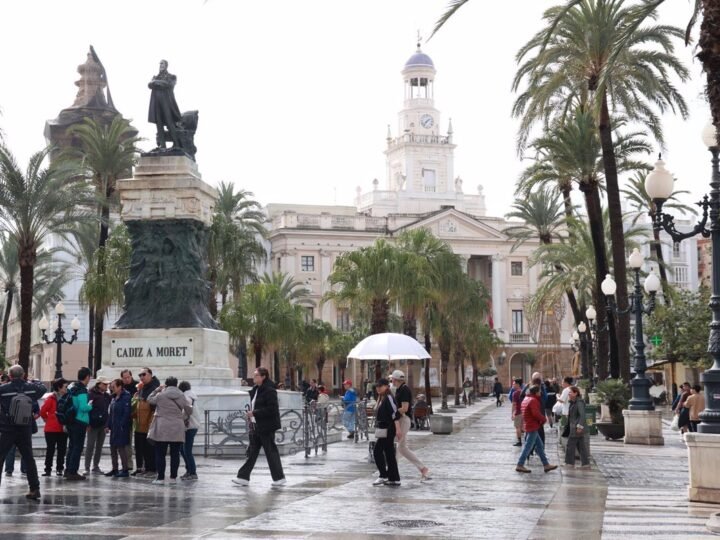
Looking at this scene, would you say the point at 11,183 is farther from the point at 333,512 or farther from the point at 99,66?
the point at 99,66

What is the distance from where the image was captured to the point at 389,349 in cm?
2572

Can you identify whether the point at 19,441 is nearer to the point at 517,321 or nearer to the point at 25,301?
the point at 25,301

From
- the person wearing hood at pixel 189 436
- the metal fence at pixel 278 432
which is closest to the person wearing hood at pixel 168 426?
the person wearing hood at pixel 189 436

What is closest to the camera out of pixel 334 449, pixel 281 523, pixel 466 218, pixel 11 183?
pixel 281 523

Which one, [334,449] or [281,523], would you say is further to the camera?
[334,449]

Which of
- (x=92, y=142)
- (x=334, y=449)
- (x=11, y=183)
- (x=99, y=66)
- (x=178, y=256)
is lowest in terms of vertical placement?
(x=334, y=449)

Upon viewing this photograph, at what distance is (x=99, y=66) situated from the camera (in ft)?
286

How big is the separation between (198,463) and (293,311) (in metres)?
40.6

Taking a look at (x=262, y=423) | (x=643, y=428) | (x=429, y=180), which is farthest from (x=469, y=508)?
(x=429, y=180)

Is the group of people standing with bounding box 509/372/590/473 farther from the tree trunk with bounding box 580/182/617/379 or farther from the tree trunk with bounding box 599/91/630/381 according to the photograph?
the tree trunk with bounding box 580/182/617/379

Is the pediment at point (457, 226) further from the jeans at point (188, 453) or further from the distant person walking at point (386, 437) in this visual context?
the distant person walking at point (386, 437)

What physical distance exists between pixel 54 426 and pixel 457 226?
289 ft

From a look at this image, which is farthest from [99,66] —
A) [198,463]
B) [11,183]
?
[198,463]

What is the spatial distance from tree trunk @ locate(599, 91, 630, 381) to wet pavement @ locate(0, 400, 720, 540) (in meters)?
11.2
